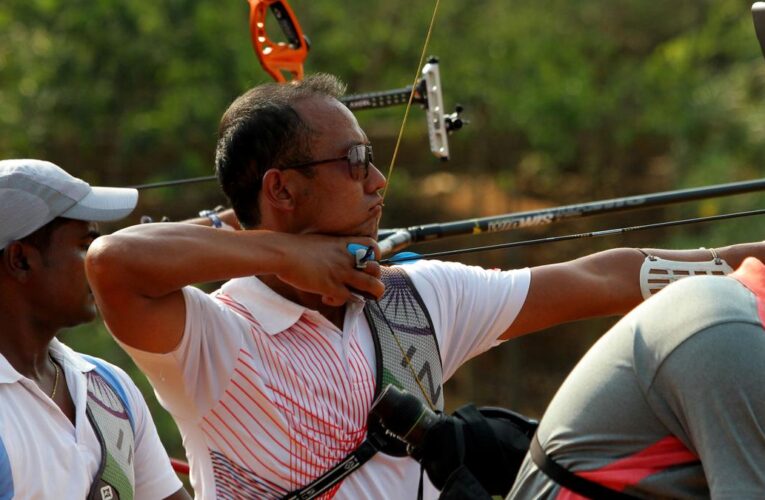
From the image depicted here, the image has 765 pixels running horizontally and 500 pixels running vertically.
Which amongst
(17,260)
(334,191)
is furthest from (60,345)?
(334,191)

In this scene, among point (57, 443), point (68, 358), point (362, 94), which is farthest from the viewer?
point (362, 94)

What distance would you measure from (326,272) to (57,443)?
779mm

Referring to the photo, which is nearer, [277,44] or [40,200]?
[40,200]

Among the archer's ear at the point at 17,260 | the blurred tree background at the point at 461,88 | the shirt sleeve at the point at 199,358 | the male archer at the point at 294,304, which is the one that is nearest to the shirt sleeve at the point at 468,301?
the male archer at the point at 294,304

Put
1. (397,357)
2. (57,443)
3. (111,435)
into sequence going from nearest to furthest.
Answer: (397,357)
(57,443)
(111,435)

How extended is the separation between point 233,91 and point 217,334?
827 cm

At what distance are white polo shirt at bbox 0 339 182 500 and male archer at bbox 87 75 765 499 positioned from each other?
1.17ft

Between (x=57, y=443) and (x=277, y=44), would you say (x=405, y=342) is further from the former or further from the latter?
(x=277, y=44)

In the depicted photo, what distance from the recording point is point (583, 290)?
9.20 feet

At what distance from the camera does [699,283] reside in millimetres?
1815

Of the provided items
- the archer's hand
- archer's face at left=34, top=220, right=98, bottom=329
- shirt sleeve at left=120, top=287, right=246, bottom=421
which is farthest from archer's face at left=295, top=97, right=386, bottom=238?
archer's face at left=34, top=220, right=98, bottom=329

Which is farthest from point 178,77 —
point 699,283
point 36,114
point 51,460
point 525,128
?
point 699,283

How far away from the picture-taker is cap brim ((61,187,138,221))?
3145 millimetres

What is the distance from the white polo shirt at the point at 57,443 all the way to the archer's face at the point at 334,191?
717 mm
